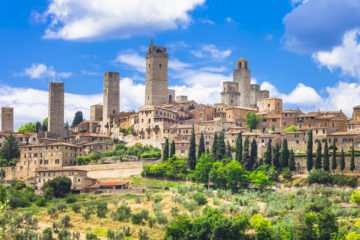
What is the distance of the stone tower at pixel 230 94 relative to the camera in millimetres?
110750

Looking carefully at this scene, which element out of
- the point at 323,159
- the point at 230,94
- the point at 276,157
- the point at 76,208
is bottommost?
the point at 76,208

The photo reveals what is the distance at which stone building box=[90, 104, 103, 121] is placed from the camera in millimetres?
107750

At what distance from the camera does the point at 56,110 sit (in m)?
98.8

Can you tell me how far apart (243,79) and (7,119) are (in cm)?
4722

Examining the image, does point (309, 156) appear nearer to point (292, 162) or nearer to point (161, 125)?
point (292, 162)

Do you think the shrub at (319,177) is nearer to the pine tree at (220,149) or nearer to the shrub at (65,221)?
the pine tree at (220,149)

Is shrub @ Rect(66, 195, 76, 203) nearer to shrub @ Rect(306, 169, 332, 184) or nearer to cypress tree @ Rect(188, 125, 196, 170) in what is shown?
cypress tree @ Rect(188, 125, 196, 170)

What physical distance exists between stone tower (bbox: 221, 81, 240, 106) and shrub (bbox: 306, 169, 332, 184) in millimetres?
46706

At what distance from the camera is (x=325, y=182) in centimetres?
6425

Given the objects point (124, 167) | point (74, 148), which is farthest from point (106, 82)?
point (124, 167)

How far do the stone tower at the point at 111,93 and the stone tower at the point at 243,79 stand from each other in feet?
83.6

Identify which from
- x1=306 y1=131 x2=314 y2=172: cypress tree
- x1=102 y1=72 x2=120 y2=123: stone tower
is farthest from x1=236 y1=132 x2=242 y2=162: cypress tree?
x1=102 y1=72 x2=120 y2=123: stone tower

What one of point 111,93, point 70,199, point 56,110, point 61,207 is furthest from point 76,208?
point 111,93

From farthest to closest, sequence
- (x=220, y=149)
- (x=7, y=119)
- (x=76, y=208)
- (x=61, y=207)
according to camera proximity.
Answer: (x=7, y=119), (x=220, y=149), (x=61, y=207), (x=76, y=208)
